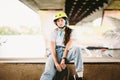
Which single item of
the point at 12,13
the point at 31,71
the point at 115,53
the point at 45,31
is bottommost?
the point at 31,71

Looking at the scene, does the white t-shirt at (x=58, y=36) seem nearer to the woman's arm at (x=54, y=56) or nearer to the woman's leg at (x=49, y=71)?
the woman's arm at (x=54, y=56)

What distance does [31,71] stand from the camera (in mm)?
5770

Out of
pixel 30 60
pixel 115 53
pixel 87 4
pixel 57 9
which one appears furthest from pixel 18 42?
pixel 115 53

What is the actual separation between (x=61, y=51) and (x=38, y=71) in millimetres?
755

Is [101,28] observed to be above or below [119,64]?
above

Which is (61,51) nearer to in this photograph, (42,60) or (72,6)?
(42,60)

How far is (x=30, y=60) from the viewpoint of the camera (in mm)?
5797

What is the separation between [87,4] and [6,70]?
7.75ft

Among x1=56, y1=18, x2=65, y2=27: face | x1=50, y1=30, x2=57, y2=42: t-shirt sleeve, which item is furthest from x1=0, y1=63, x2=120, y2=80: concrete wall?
x1=56, y1=18, x2=65, y2=27: face

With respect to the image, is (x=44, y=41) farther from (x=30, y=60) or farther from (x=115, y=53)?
(x=115, y=53)

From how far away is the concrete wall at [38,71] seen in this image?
18.8 feet

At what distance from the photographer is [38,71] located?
18.8ft

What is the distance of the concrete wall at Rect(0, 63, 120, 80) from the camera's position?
18.8 ft

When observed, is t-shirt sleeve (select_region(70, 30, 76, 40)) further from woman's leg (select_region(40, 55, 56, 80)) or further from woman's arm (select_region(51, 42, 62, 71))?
woman's leg (select_region(40, 55, 56, 80))
